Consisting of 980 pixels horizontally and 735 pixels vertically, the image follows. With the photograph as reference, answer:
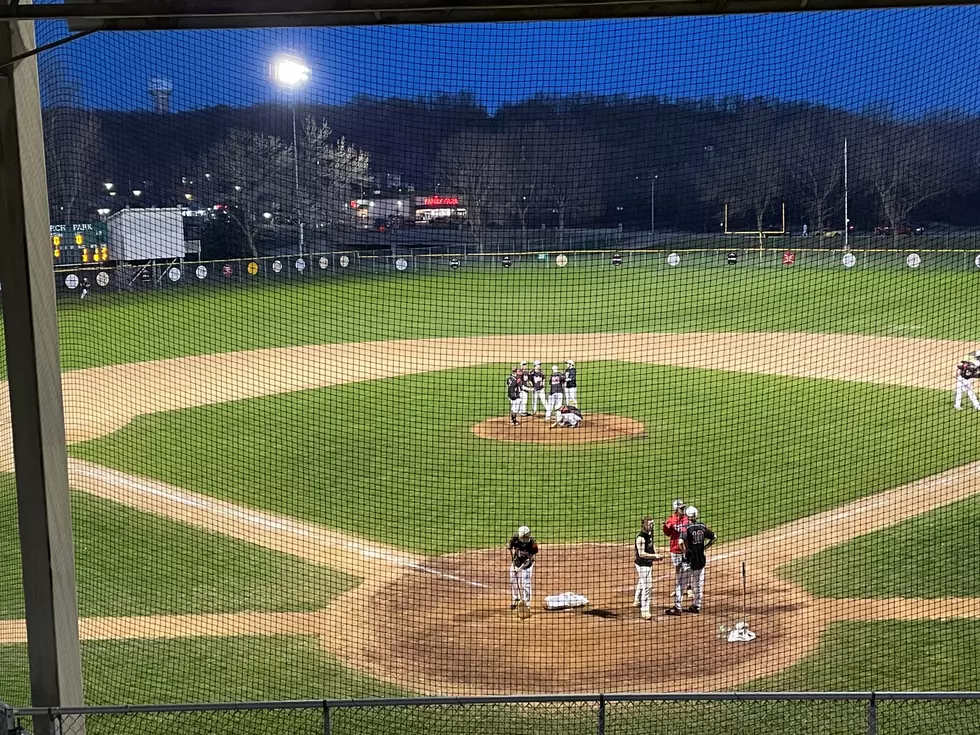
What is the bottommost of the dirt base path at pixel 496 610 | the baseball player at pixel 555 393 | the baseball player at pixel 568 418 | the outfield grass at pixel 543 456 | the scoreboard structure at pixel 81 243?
the dirt base path at pixel 496 610

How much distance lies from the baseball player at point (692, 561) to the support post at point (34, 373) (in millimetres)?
4940

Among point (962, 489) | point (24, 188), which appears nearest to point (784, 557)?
point (962, 489)

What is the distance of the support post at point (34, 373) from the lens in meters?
5.16

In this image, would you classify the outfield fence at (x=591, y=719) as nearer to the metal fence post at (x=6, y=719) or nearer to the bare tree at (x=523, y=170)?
the metal fence post at (x=6, y=719)

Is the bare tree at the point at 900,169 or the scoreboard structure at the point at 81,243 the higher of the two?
the bare tree at the point at 900,169

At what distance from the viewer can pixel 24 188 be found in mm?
5172

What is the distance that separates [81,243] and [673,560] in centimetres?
1365

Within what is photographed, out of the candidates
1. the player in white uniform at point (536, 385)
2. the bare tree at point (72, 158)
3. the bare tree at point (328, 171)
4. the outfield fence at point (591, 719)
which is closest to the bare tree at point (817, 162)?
the player in white uniform at point (536, 385)

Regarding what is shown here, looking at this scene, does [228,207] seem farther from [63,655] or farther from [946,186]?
[63,655]

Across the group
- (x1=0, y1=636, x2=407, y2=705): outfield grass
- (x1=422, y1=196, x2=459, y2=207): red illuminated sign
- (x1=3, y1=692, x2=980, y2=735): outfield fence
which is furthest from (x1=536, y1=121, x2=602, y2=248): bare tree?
(x1=3, y1=692, x2=980, y2=735): outfield fence

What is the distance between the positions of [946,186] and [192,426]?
17431 mm

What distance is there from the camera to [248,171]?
24203mm

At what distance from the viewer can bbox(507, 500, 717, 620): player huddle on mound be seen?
329 inches

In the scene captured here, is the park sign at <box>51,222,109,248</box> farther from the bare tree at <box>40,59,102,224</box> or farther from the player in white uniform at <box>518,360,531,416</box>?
the player in white uniform at <box>518,360,531,416</box>
